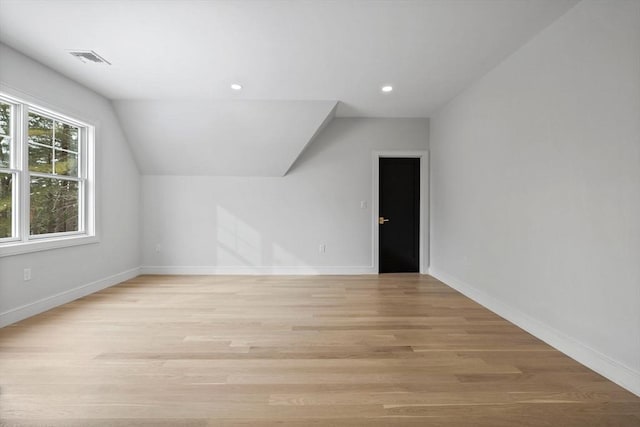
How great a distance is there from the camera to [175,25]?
103 inches

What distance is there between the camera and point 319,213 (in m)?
5.41

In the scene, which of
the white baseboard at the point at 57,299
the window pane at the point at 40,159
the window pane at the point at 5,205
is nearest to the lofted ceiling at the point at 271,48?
the window pane at the point at 40,159

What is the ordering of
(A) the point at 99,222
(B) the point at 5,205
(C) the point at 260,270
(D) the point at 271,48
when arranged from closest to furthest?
(D) the point at 271,48
(B) the point at 5,205
(A) the point at 99,222
(C) the point at 260,270

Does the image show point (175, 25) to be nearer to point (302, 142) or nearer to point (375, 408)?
point (302, 142)

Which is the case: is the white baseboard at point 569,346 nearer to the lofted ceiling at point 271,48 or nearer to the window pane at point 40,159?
the lofted ceiling at point 271,48

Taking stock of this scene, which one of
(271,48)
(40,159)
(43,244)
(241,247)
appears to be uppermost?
(271,48)

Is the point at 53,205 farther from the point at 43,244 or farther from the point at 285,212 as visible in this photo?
the point at 285,212

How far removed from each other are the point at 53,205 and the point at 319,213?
3521mm

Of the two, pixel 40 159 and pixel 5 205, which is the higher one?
pixel 40 159

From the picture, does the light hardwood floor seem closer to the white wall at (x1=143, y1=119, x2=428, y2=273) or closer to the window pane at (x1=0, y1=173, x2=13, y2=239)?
the window pane at (x1=0, y1=173, x2=13, y2=239)

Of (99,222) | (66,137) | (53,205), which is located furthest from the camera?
(99,222)

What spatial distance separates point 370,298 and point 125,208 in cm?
386

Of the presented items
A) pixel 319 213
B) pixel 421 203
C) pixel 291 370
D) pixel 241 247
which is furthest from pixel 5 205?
pixel 421 203

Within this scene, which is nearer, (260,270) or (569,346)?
(569,346)
